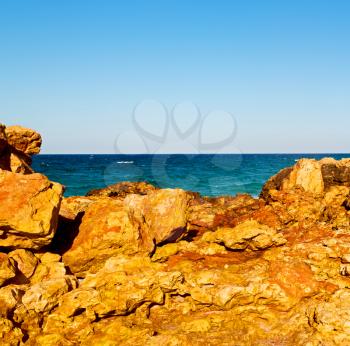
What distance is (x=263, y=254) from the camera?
32.0 feet

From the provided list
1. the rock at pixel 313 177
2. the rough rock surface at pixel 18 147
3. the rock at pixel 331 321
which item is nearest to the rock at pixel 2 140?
the rough rock surface at pixel 18 147

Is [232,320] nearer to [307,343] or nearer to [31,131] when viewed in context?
[307,343]

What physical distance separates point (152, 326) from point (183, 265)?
2.13 meters

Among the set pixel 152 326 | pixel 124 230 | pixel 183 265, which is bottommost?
pixel 152 326

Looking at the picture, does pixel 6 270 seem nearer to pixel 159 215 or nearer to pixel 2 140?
pixel 159 215

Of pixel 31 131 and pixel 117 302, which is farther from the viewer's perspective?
pixel 31 131

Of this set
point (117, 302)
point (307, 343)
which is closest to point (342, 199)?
point (307, 343)

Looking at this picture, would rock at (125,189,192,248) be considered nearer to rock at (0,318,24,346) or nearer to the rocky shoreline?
the rocky shoreline

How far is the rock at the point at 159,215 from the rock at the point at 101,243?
0.31 meters

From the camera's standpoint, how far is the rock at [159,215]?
32.3 feet

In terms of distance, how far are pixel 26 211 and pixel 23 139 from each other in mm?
5211

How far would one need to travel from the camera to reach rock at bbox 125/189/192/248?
9852mm

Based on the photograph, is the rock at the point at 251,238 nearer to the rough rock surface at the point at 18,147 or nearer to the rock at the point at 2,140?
the rough rock surface at the point at 18,147

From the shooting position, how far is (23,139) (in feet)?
41.9
